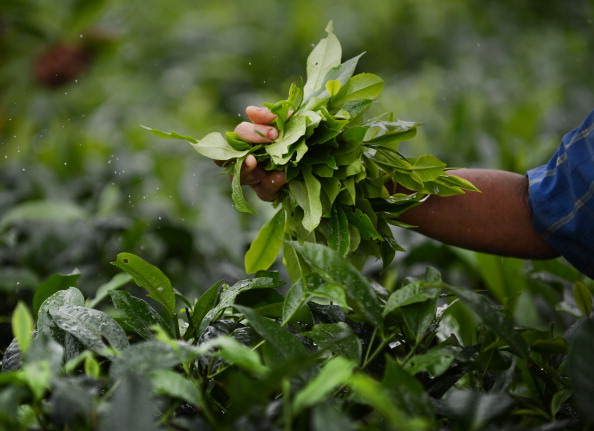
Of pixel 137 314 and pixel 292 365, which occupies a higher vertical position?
pixel 292 365

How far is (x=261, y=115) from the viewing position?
0.93 metres

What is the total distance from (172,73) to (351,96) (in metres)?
3.27

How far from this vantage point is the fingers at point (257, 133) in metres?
0.92

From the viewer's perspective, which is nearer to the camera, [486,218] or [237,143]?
[237,143]

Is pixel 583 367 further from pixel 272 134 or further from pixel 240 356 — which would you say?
pixel 272 134

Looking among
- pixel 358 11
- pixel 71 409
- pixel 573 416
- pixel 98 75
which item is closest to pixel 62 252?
pixel 71 409

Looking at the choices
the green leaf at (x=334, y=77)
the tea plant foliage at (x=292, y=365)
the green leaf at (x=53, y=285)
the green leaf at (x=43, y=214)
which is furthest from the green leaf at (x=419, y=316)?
the green leaf at (x=43, y=214)

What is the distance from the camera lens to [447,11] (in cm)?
478

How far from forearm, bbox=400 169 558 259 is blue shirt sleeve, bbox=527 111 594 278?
29 mm

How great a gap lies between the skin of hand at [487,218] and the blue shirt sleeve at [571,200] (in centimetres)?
3

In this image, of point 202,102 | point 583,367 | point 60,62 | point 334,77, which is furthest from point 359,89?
point 60,62

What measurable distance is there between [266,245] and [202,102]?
239 centimetres

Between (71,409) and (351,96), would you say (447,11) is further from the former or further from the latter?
(71,409)

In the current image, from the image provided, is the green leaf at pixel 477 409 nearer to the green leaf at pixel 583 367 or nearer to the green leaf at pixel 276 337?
the green leaf at pixel 583 367
